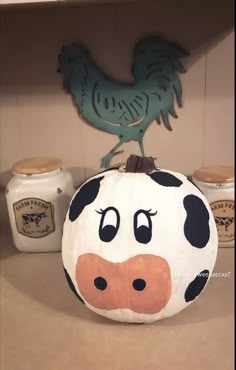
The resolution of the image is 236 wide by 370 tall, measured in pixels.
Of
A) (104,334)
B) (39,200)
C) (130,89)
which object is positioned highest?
(130,89)

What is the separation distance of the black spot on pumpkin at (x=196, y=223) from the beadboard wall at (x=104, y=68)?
8 cm

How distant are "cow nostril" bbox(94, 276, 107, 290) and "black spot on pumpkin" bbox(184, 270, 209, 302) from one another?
0.31 feet

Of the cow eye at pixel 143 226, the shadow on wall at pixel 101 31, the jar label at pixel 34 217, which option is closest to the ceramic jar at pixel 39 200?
the jar label at pixel 34 217

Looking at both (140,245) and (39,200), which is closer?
(140,245)

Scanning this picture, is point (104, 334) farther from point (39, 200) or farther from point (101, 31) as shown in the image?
point (101, 31)

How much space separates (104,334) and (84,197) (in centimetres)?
16

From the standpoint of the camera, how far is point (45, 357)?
1.45ft

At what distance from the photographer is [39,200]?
0.62 metres

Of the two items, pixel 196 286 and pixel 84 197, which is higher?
pixel 84 197

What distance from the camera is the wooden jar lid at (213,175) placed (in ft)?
1.63

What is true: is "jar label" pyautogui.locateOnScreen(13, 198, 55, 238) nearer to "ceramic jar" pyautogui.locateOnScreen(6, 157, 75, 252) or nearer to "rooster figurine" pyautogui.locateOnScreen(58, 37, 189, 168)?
"ceramic jar" pyautogui.locateOnScreen(6, 157, 75, 252)

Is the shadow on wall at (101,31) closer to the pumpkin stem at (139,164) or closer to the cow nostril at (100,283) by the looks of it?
the pumpkin stem at (139,164)

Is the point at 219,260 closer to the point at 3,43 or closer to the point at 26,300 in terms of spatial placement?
the point at 26,300

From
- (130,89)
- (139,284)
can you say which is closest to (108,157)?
(130,89)
